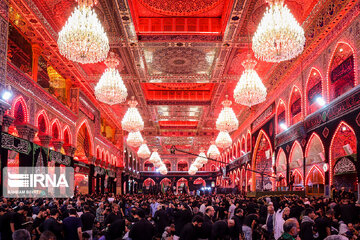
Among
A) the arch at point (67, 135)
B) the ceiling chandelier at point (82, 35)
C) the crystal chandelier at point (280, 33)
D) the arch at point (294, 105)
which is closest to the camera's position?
the crystal chandelier at point (280, 33)

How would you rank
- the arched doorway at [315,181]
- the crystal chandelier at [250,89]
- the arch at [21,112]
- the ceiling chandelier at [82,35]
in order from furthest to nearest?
the arched doorway at [315,181] < the arch at [21,112] < the crystal chandelier at [250,89] < the ceiling chandelier at [82,35]

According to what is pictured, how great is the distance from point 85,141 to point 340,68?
14929 mm

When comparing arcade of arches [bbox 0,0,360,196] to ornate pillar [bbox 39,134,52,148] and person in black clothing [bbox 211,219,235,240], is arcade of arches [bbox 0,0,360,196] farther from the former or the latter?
person in black clothing [bbox 211,219,235,240]

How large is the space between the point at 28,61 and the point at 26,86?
3.37ft

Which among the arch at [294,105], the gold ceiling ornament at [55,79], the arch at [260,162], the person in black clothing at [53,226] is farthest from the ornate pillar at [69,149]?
the person in black clothing at [53,226]

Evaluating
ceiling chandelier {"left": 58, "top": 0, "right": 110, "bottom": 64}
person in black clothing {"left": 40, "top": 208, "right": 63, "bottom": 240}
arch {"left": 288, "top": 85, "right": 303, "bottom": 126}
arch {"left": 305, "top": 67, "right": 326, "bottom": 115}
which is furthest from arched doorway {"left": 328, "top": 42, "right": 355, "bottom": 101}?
person in black clothing {"left": 40, "top": 208, "right": 63, "bottom": 240}

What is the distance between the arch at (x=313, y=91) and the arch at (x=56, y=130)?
32.6 feet

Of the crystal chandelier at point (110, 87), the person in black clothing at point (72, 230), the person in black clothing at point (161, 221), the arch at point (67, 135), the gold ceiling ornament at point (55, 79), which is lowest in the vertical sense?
the person in black clothing at point (161, 221)

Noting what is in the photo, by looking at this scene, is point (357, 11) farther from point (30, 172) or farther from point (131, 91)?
point (131, 91)

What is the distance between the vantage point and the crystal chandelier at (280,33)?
694cm

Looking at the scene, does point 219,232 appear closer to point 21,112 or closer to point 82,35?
point 82,35

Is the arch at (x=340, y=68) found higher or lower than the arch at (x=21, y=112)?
higher

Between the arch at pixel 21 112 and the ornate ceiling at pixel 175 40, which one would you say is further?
the arch at pixel 21 112

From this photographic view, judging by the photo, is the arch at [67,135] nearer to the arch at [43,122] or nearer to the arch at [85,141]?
the arch at [43,122]
